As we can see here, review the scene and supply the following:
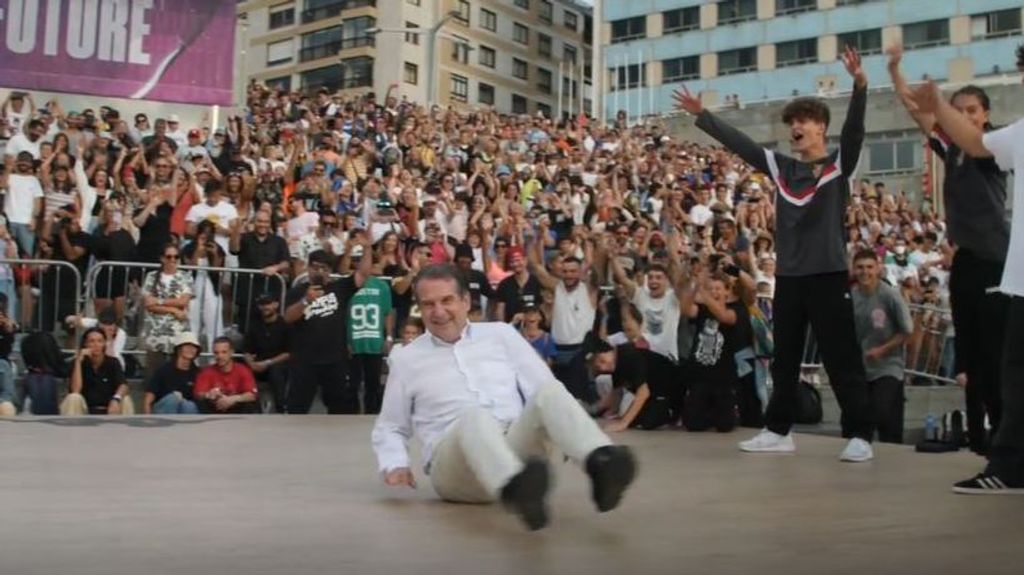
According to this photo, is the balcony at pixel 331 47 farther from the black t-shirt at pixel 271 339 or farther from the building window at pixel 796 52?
the black t-shirt at pixel 271 339

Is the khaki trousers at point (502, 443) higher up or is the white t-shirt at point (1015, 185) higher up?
the white t-shirt at point (1015, 185)

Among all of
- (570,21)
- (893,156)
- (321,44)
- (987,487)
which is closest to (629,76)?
(570,21)

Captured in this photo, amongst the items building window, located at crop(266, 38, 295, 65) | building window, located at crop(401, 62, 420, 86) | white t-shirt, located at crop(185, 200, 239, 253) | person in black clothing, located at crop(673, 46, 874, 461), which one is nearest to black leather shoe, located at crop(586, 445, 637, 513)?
person in black clothing, located at crop(673, 46, 874, 461)

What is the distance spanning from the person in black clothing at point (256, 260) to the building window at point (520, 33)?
5823 centimetres

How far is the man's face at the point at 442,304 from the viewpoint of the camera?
450 cm

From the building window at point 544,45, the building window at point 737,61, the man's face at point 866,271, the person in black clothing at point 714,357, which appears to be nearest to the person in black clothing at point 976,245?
the man's face at point 866,271

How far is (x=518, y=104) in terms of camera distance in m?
68.8

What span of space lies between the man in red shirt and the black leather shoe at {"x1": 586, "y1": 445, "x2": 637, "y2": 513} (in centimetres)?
701

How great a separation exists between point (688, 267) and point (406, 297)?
9.02ft

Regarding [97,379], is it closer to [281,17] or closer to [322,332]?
[322,332]

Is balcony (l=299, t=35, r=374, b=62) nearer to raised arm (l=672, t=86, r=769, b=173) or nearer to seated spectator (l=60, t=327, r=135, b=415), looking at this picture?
seated spectator (l=60, t=327, r=135, b=415)

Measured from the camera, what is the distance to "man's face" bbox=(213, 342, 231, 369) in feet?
34.1

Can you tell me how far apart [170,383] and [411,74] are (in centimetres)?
5206

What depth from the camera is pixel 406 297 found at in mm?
11508
